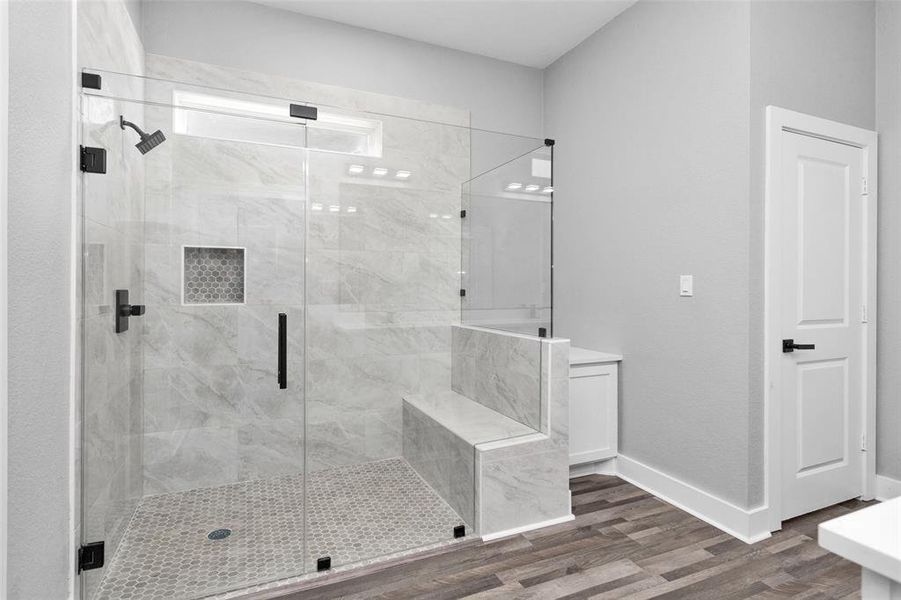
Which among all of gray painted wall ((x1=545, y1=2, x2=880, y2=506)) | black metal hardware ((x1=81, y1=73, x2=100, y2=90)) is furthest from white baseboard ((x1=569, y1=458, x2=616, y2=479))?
black metal hardware ((x1=81, y1=73, x2=100, y2=90))

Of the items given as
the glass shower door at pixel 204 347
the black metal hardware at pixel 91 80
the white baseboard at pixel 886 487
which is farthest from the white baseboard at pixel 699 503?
the black metal hardware at pixel 91 80

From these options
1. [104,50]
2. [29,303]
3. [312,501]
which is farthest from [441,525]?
[104,50]

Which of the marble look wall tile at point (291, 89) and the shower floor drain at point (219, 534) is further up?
the marble look wall tile at point (291, 89)

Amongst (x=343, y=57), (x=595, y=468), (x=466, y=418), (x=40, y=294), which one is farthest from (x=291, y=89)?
(x=595, y=468)

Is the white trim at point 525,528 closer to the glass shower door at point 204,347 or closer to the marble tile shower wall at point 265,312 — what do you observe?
the marble tile shower wall at point 265,312

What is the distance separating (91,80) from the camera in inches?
64.4

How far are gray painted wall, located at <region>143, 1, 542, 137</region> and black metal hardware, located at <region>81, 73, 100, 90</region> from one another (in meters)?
1.24

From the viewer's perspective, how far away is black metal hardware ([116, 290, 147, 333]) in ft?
6.03

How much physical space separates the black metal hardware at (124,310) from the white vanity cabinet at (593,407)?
2.21 metres

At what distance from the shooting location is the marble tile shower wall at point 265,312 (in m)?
1.92

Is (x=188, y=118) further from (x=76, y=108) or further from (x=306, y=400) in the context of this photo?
(x=306, y=400)

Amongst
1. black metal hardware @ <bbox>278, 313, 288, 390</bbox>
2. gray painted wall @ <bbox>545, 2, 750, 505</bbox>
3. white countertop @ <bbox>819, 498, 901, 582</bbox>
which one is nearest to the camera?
white countertop @ <bbox>819, 498, 901, 582</bbox>

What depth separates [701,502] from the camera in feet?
7.65

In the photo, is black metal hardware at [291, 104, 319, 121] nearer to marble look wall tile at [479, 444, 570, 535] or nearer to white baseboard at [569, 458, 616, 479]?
marble look wall tile at [479, 444, 570, 535]
